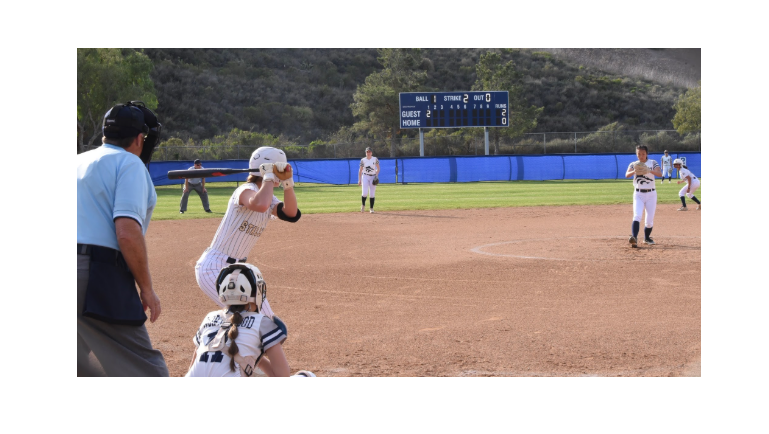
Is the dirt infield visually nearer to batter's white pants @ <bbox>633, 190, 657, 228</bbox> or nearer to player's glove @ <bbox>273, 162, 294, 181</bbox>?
batter's white pants @ <bbox>633, 190, 657, 228</bbox>

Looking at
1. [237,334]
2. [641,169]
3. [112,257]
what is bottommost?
[237,334]

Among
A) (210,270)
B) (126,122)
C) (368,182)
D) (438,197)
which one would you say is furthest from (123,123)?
(438,197)

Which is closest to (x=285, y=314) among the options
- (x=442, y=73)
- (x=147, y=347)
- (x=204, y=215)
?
(x=147, y=347)

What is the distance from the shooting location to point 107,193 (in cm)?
402

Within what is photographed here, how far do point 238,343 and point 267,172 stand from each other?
1.73m

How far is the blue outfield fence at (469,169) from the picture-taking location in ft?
134

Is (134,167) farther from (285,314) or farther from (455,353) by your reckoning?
(285,314)

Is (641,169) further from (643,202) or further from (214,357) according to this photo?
(214,357)

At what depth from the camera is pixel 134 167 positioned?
4.05m

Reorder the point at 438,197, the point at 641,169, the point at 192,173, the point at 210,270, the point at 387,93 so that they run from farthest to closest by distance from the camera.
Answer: the point at 387,93
the point at 438,197
the point at 641,169
the point at 210,270
the point at 192,173

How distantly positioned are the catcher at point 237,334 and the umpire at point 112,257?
15.6 inches

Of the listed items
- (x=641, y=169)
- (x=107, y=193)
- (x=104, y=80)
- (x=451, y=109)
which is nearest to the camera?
(x=107, y=193)

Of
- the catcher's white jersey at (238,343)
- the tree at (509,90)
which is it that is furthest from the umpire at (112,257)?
the tree at (509,90)

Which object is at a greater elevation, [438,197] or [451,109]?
[451,109]
